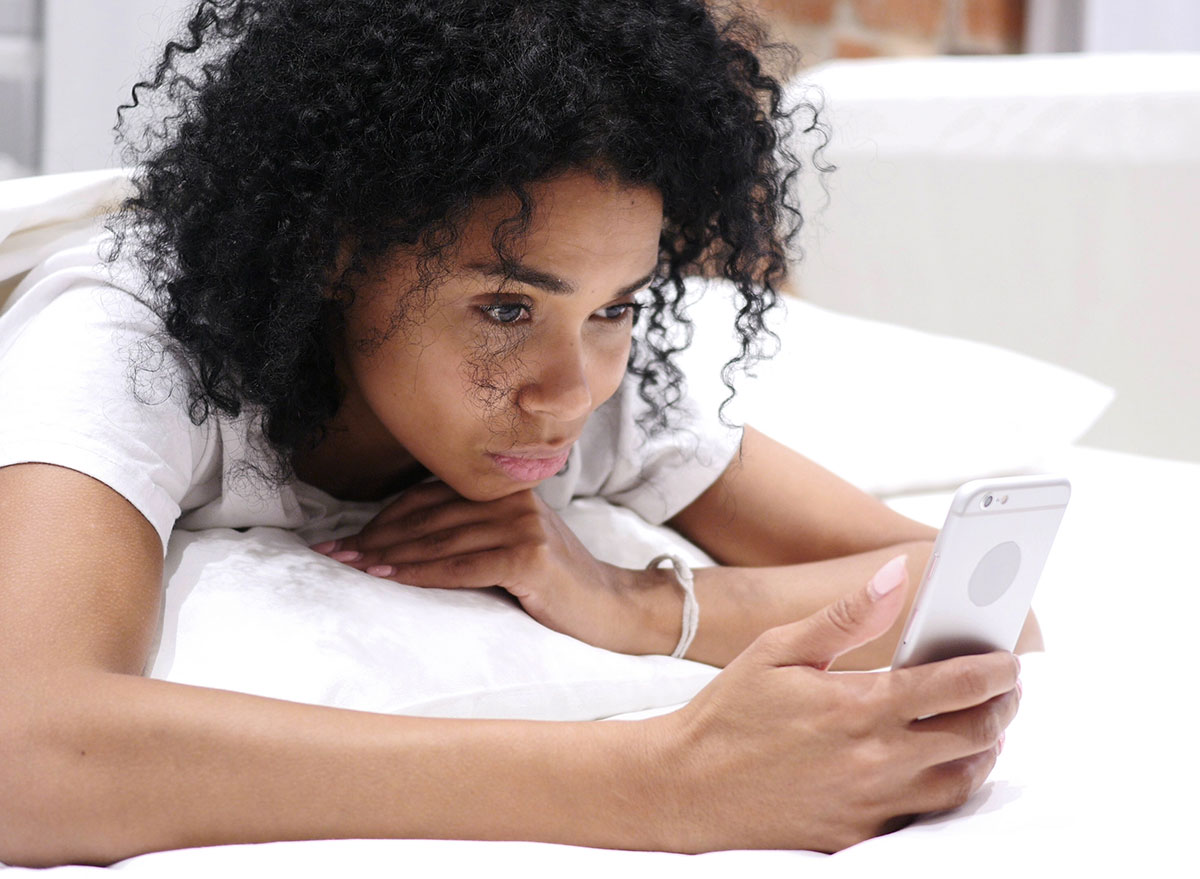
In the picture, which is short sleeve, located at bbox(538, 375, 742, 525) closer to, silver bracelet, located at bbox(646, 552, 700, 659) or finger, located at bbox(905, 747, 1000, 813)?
silver bracelet, located at bbox(646, 552, 700, 659)

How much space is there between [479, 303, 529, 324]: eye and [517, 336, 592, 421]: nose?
1.1 inches

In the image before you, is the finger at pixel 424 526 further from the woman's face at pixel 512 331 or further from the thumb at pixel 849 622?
the thumb at pixel 849 622

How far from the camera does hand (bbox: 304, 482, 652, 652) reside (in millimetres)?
874

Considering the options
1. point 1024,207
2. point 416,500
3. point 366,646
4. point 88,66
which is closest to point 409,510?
point 416,500

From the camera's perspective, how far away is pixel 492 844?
24.2 inches

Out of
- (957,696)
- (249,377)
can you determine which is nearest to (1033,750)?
(957,696)

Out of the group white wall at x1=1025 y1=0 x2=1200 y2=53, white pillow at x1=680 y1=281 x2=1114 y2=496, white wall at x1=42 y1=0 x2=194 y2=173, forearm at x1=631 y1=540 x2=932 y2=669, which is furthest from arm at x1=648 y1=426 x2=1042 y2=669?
white wall at x1=1025 y1=0 x2=1200 y2=53

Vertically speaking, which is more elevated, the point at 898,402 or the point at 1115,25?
the point at 1115,25

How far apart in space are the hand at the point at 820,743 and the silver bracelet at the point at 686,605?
0.29 metres

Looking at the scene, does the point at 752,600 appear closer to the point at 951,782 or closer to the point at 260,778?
the point at 951,782

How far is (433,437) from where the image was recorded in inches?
33.5

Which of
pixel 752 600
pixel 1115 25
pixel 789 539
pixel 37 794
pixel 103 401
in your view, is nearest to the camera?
pixel 37 794

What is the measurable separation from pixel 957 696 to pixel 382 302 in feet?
1.40

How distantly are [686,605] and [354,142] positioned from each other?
0.40 m
